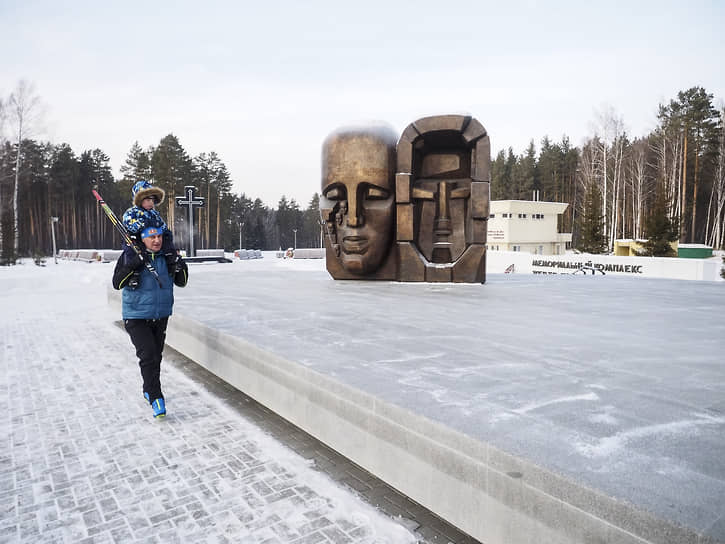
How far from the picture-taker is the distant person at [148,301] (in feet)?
13.6

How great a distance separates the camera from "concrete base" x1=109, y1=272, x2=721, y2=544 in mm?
1831

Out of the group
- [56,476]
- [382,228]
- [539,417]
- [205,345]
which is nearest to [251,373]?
[205,345]

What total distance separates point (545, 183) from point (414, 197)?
59199 millimetres

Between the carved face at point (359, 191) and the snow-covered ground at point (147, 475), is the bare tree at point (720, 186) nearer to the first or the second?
the carved face at point (359, 191)

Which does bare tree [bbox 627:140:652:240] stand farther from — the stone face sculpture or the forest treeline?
the stone face sculpture

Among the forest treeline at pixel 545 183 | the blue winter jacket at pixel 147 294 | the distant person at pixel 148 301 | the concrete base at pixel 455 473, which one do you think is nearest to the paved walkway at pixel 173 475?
the concrete base at pixel 455 473

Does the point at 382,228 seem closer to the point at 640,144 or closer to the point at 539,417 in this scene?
the point at 539,417

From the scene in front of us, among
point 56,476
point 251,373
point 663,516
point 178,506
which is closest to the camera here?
point 663,516

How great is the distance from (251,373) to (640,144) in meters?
49.2

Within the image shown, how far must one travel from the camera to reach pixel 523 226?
117 ft

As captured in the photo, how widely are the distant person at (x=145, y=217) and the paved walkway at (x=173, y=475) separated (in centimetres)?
143

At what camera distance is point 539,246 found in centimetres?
3738

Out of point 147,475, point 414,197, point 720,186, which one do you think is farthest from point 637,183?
point 147,475

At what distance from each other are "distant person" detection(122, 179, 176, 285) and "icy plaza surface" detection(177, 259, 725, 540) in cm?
125
